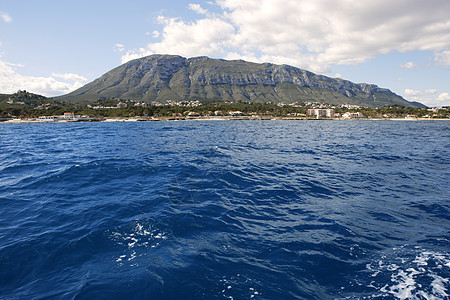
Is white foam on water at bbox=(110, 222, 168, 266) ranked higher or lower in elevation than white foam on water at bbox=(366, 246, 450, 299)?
higher

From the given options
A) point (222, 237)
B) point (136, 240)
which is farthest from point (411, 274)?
Answer: point (136, 240)

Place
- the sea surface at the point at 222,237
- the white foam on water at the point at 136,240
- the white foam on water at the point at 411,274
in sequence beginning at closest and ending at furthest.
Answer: the white foam on water at the point at 411,274
the sea surface at the point at 222,237
the white foam on water at the point at 136,240

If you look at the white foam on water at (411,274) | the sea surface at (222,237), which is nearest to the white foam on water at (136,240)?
the sea surface at (222,237)

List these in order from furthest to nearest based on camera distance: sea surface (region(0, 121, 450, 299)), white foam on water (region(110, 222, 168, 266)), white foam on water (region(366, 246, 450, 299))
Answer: white foam on water (region(110, 222, 168, 266)) → sea surface (region(0, 121, 450, 299)) → white foam on water (region(366, 246, 450, 299))

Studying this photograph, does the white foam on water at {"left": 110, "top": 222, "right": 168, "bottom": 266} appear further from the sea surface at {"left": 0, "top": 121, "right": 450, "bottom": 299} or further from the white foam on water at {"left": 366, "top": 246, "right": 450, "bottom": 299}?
the white foam on water at {"left": 366, "top": 246, "right": 450, "bottom": 299}

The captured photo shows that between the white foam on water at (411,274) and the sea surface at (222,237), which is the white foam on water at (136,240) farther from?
the white foam on water at (411,274)

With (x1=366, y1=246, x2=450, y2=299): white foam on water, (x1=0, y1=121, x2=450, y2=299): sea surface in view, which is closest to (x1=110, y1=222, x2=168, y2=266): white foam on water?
(x1=0, y1=121, x2=450, y2=299): sea surface

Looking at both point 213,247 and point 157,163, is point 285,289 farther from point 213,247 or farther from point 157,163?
point 157,163

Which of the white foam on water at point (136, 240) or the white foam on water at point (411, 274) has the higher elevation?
the white foam on water at point (136, 240)

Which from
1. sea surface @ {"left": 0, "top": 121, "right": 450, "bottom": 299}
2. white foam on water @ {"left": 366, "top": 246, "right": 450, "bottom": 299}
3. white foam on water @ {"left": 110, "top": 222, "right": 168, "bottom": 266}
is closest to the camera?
white foam on water @ {"left": 366, "top": 246, "right": 450, "bottom": 299}

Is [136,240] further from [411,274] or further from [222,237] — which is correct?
[411,274]

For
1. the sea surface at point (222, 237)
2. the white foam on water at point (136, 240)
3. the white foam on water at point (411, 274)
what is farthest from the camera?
the white foam on water at point (136, 240)
